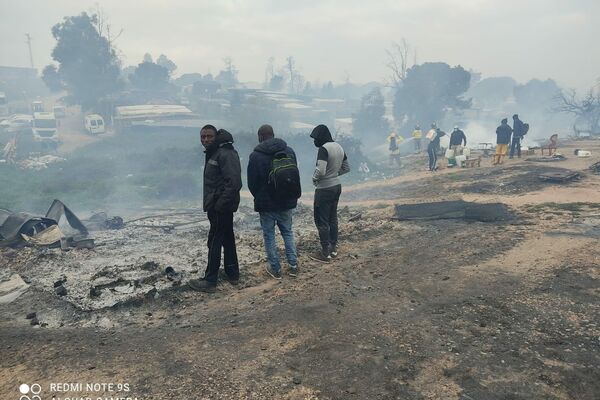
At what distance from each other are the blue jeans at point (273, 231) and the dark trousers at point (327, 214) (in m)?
0.61

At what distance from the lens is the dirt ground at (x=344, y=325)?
2.97 meters

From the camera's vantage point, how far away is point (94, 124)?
123ft

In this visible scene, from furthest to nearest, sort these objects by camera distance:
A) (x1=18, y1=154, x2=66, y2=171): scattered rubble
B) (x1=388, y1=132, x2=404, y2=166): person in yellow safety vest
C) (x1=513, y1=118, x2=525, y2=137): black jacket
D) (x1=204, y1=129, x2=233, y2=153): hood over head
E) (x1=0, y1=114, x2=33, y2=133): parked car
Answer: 1. (x1=0, y1=114, x2=33, y2=133): parked car
2. (x1=18, y1=154, x2=66, y2=171): scattered rubble
3. (x1=388, y1=132, x2=404, y2=166): person in yellow safety vest
4. (x1=513, y1=118, x2=525, y2=137): black jacket
5. (x1=204, y1=129, x2=233, y2=153): hood over head

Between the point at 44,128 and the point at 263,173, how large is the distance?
112 feet

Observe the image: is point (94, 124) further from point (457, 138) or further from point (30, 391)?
point (30, 391)

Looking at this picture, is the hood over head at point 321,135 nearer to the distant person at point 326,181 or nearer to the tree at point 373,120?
the distant person at point 326,181

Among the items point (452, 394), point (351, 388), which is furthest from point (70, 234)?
point (452, 394)

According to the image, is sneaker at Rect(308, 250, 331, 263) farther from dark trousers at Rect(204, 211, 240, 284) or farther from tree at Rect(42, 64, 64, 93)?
tree at Rect(42, 64, 64, 93)

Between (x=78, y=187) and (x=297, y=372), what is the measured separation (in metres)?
18.0

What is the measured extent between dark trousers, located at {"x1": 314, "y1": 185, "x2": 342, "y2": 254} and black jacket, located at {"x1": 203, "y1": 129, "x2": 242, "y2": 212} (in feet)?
4.66

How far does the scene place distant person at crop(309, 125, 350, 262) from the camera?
18.4 feet

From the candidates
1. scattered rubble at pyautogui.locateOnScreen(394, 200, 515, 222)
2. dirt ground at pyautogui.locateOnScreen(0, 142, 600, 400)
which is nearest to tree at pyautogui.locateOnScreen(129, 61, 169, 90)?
dirt ground at pyautogui.locateOnScreen(0, 142, 600, 400)

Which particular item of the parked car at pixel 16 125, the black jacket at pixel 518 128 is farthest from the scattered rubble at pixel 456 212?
the parked car at pixel 16 125

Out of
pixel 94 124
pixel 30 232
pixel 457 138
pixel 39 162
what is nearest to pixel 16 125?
pixel 94 124
